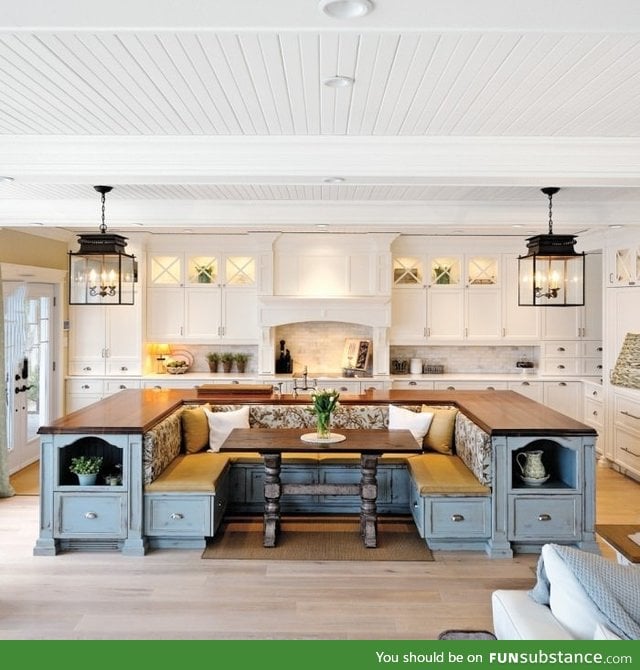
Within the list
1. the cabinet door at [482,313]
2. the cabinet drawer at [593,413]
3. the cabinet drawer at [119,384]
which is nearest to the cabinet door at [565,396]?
the cabinet drawer at [593,413]

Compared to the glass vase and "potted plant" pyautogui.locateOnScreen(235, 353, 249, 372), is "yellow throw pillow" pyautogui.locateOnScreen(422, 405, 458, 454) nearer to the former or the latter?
the glass vase

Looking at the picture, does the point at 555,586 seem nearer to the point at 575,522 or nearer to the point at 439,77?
the point at 439,77

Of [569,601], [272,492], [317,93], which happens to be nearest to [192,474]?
[272,492]

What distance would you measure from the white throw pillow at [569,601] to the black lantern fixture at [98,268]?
3.43m

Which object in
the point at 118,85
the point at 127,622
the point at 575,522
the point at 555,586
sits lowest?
the point at 127,622

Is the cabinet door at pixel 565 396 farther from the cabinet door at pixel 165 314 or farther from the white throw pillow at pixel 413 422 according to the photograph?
the cabinet door at pixel 165 314

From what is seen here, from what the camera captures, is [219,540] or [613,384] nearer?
[219,540]

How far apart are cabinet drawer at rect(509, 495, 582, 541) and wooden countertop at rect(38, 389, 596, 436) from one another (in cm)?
47

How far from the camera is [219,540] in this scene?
4.65 meters

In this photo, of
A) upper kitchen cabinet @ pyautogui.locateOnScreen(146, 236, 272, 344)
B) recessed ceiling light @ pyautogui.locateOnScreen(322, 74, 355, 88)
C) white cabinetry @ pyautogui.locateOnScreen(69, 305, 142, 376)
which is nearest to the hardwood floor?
recessed ceiling light @ pyautogui.locateOnScreen(322, 74, 355, 88)

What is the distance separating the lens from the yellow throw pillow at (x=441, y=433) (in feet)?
17.3
